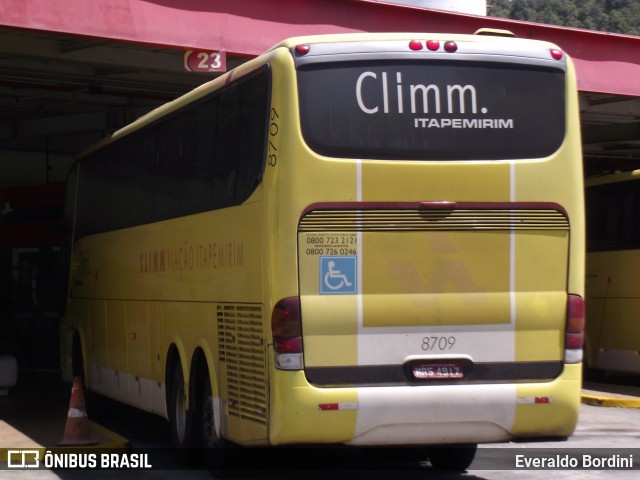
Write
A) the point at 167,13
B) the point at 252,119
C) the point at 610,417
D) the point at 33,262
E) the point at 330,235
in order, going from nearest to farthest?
1. the point at 330,235
2. the point at 252,119
3. the point at 167,13
4. the point at 610,417
5. the point at 33,262

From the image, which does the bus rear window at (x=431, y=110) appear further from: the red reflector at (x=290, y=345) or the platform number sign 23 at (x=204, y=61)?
the platform number sign 23 at (x=204, y=61)

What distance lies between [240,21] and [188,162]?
4379 mm

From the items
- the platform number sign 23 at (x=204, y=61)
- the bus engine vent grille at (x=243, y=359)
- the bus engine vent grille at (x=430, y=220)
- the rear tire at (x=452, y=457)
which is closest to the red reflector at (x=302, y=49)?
the bus engine vent grille at (x=430, y=220)

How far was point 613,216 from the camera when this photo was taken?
20.2 m

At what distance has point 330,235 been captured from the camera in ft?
31.1

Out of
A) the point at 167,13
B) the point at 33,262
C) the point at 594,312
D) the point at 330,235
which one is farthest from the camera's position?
the point at 33,262

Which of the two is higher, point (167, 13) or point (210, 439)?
point (167, 13)

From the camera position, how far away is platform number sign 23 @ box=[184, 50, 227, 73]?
1580cm

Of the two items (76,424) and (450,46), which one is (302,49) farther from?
(76,424)

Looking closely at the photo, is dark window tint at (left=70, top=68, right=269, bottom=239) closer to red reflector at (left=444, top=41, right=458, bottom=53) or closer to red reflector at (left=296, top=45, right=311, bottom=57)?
red reflector at (left=296, top=45, right=311, bottom=57)

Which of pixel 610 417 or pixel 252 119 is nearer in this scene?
pixel 252 119

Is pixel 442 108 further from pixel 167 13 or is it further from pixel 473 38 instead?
pixel 167 13

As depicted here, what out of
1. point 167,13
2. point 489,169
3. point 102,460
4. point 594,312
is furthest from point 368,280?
point 594,312

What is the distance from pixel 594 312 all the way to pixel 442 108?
1171 centimetres
